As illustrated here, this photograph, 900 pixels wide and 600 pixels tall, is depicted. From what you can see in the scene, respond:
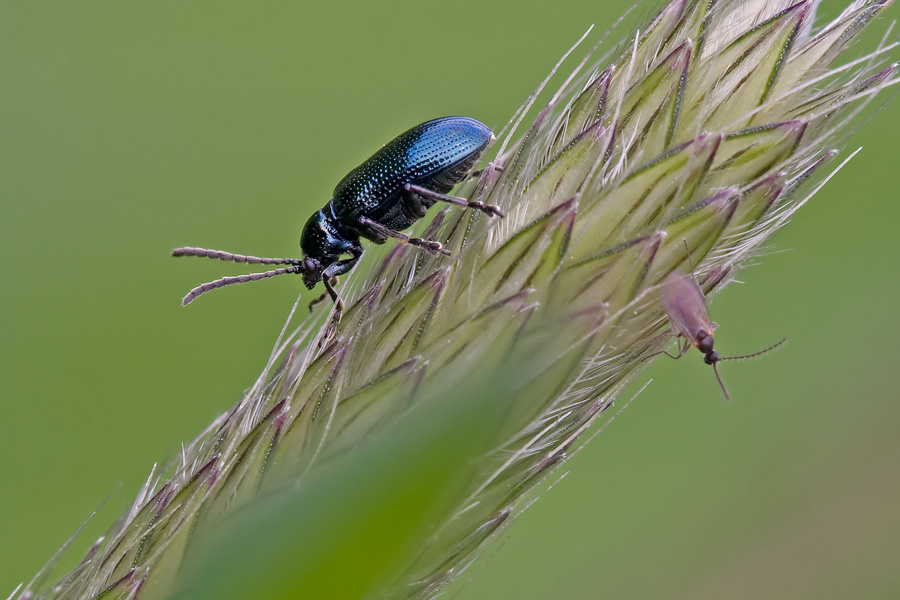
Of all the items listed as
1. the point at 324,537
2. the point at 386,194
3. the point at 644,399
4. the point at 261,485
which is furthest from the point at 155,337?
the point at 324,537

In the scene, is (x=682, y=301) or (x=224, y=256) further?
(x=224, y=256)

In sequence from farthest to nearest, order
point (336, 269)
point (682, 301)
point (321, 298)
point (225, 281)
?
point (321, 298), point (336, 269), point (225, 281), point (682, 301)

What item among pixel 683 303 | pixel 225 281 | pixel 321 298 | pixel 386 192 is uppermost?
pixel 225 281

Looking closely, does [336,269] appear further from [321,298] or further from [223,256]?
[223,256]

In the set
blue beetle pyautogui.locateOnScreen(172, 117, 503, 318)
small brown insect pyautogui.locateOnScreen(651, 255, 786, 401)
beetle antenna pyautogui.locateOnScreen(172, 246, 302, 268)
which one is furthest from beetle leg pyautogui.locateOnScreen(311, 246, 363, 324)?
small brown insect pyautogui.locateOnScreen(651, 255, 786, 401)

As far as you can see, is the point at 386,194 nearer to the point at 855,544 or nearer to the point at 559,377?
the point at 559,377

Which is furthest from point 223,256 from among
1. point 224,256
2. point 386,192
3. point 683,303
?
point 683,303
